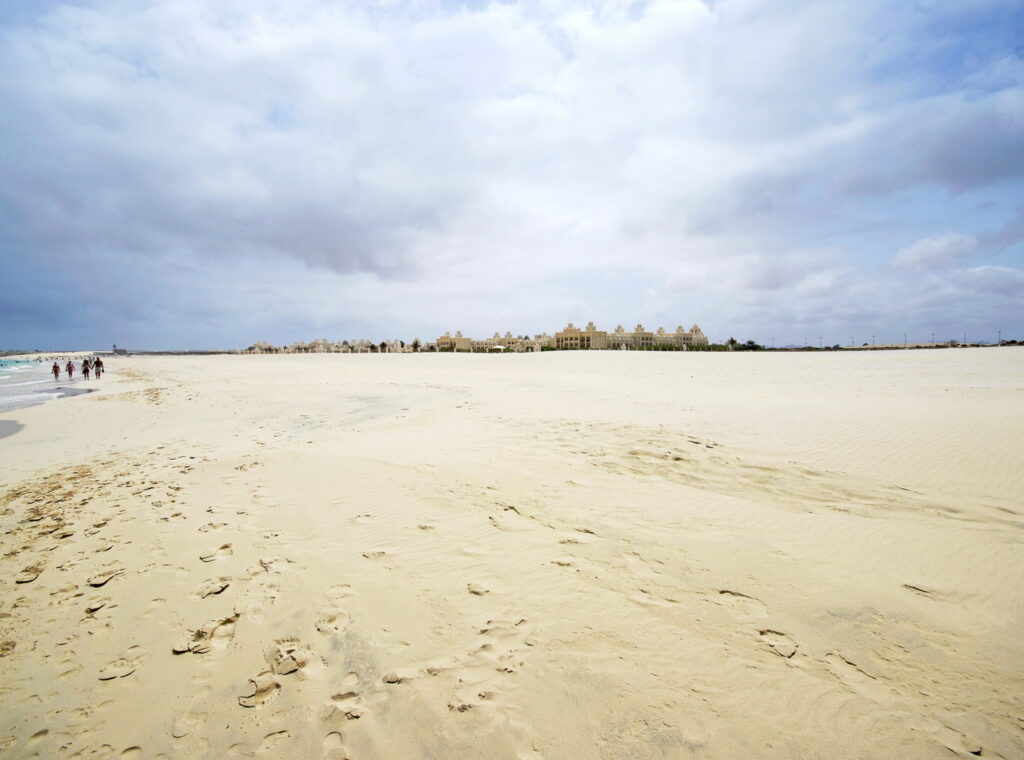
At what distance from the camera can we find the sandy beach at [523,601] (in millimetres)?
2580

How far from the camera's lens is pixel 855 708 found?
2650 mm

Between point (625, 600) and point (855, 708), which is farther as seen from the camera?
point (625, 600)

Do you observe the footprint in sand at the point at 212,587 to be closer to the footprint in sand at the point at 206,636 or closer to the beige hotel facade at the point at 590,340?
the footprint in sand at the point at 206,636

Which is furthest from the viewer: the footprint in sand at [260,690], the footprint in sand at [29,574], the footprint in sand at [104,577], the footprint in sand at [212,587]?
the footprint in sand at [29,574]

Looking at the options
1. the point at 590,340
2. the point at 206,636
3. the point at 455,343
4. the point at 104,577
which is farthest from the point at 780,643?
the point at 455,343

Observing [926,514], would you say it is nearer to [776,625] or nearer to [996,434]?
[776,625]

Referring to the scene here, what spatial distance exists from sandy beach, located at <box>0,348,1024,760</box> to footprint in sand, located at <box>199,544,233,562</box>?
0.11ft

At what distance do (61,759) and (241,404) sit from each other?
1690 cm

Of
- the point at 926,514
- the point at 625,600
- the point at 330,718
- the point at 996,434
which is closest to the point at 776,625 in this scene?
the point at 625,600

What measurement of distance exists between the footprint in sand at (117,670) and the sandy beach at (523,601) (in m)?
0.01

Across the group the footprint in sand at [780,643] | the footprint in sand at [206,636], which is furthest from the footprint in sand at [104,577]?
the footprint in sand at [780,643]

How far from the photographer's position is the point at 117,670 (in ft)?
10.1

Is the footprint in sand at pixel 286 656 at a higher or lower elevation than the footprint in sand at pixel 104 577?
lower

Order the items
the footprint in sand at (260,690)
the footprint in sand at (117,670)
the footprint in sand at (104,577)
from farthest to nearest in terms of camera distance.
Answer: the footprint in sand at (104,577) → the footprint in sand at (117,670) → the footprint in sand at (260,690)
